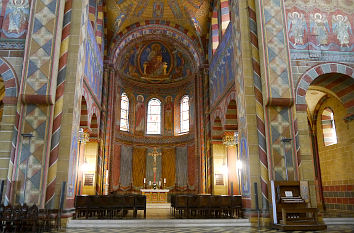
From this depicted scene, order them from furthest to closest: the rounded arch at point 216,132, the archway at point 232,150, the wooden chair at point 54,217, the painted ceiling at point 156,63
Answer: the painted ceiling at point 156,63 → the rounded arch at point 216,132 → the archway at point 232,150 → the wooden chair at point 54,217

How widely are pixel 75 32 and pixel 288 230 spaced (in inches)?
386

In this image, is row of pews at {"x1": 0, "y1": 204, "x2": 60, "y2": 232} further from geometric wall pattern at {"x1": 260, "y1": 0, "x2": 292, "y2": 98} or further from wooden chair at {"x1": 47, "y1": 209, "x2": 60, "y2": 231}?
geometric wall pattern at {"x1": 260, "y1": 0, "x2": 292, "y2": 98}

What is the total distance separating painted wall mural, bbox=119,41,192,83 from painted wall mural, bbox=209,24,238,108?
4.86 metres

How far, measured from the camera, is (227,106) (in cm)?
1587

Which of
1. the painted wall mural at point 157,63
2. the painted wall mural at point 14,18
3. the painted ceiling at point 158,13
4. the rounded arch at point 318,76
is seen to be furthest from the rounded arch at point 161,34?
the rounded arch at point 318,76

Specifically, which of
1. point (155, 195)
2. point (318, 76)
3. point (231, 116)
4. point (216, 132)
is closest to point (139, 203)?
point (231, 116)

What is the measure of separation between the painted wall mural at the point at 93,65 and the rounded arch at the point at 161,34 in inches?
126

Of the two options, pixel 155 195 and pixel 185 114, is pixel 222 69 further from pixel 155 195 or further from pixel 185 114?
pixel 155 195

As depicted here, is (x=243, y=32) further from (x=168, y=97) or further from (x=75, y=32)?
(x=168, y=97)

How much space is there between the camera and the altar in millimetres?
19616

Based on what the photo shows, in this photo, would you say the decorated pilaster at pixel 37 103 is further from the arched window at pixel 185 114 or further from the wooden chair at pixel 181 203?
the arched window at pixel 185 114

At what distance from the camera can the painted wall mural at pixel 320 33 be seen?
1242 cm

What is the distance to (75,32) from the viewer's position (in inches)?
464

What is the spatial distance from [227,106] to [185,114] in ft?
29.3
